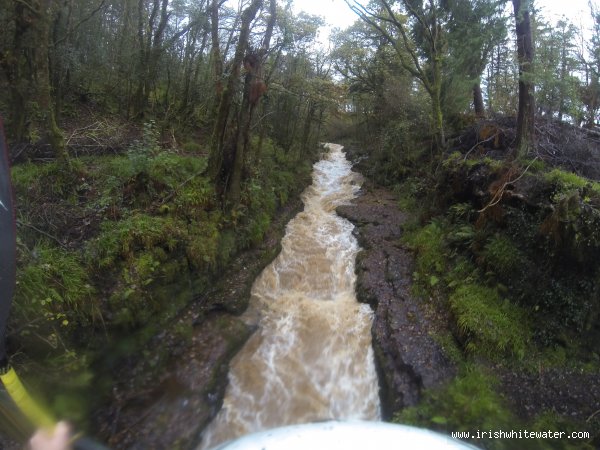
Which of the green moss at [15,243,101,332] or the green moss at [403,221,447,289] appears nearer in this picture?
the green moss at [15,243,101,332]

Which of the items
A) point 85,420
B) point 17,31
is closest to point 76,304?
point 85,420

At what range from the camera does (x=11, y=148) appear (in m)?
7.43

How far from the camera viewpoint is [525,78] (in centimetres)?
771

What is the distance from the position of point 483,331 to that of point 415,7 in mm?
11673

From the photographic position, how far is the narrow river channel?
526 centimetres

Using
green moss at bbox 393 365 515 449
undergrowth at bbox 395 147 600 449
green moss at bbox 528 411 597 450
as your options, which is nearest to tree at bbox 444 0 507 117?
undergrowth at bbox 395 147 600 449

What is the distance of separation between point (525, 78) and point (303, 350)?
7352 mm

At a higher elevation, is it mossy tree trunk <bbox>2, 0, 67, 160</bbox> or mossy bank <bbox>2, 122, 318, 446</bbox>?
mossy tree trunk <bbox>2, 0, 67, 160</bbox>

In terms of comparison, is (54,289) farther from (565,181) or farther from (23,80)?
(565,181)

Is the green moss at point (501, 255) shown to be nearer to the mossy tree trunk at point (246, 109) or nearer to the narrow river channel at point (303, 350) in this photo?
the narrow river channel at point (303, 350)

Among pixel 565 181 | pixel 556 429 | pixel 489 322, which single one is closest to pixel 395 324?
pixel 489 322

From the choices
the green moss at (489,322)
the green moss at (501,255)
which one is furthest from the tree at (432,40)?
the green moss at (489,322)

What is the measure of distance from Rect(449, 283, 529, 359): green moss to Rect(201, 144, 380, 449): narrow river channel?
1663 mm

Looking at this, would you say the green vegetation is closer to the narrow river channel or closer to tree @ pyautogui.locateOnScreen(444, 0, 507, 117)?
the narrow river channel
